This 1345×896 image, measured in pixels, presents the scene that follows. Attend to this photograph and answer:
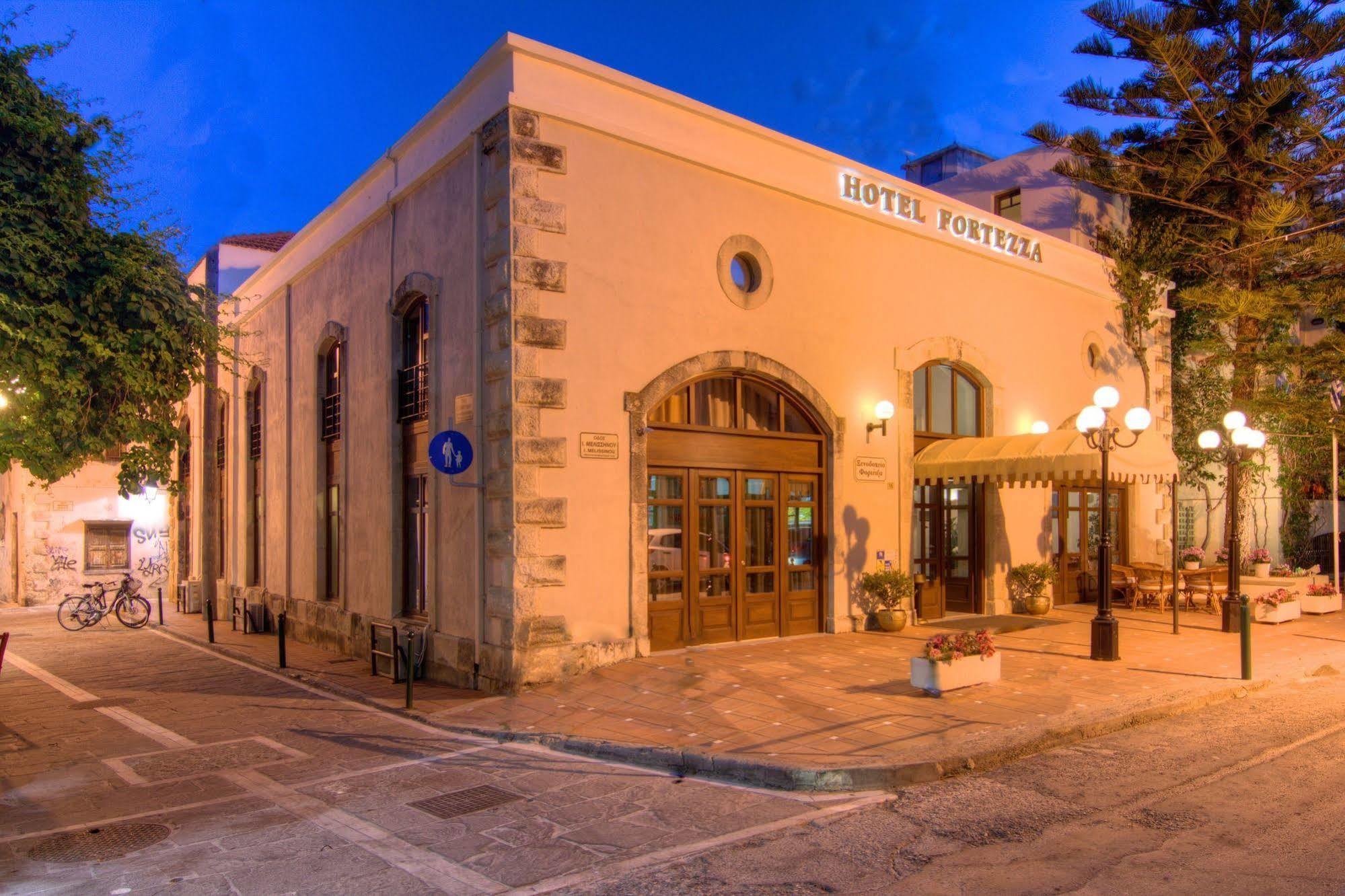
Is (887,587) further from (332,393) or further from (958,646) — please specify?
(332,393)

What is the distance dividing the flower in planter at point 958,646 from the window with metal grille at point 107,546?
2495cm

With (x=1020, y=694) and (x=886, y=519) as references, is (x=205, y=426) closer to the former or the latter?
(x=886, y=519)

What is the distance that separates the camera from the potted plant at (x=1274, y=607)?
50.2 ft

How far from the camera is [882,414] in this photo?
45.0ft

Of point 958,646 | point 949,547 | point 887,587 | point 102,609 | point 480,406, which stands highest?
point 480,406

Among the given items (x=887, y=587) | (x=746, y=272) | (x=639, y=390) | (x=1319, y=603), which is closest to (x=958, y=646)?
(x=887, y=587)

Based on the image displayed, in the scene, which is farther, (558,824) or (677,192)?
(677,192)

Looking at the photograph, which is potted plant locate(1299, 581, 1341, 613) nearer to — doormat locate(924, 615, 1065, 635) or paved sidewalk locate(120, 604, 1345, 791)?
paved sidewalk locate(120, 604, 1345, 791)

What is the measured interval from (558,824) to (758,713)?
3.04 meters

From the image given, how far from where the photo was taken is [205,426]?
17.7m

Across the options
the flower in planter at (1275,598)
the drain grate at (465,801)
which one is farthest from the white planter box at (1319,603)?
the drain grate at (465,801)

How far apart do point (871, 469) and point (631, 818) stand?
8660 millimetres

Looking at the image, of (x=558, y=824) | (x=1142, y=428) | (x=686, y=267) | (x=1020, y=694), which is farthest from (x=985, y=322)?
(x=558, y=824)

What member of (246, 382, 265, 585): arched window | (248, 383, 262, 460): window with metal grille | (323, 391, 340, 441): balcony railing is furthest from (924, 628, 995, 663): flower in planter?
(248, 383, 262, 460): window with metal grille
